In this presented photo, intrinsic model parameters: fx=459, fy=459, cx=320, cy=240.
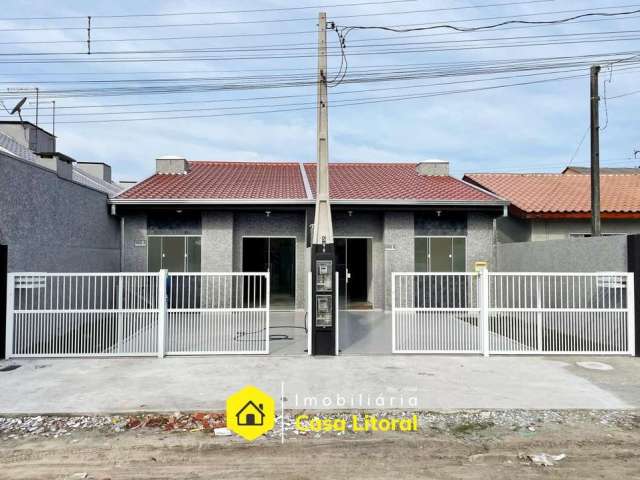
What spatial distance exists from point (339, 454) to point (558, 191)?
49.9 ft

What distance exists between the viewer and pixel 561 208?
47.8 ft

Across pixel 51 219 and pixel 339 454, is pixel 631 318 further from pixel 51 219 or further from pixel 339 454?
pixel 51 219

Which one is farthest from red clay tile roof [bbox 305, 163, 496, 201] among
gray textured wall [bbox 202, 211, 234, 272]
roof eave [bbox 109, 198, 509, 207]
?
gray textured wall [bbox 202, 211, 234, 272]

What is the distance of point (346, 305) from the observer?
1537cm

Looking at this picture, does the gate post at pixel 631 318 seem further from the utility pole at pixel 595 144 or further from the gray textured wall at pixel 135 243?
the gray textured wall at pixel 135 243

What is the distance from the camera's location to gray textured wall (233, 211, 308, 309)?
1505 cm

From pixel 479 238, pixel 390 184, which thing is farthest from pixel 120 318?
pixel 479 238

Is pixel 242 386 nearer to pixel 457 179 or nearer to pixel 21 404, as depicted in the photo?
pixel 21 404

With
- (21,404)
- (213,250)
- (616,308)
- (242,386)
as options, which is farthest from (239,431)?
(213,250)

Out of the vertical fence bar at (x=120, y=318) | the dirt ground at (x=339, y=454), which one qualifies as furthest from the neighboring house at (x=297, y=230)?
the dirt ground at (x=339, y=454)

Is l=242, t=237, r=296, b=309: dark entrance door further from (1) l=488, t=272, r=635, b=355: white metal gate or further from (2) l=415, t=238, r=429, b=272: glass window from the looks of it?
(1) l=488, t=272, r=635, b=355: white metal gate

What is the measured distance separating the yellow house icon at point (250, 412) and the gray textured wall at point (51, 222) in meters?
6.33

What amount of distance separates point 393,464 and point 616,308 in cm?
656

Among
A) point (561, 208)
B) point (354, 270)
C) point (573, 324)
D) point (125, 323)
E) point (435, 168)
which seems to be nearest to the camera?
point (125, 323)
